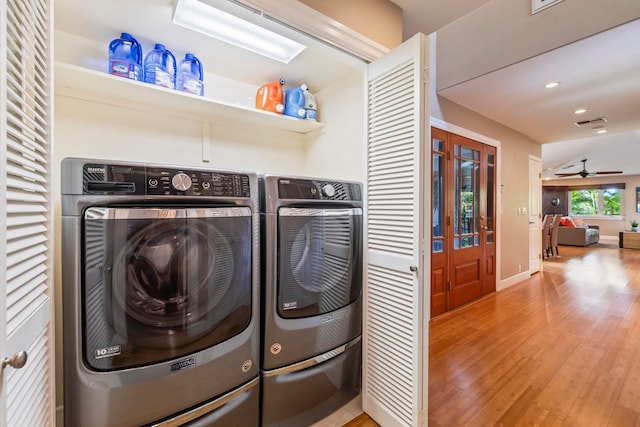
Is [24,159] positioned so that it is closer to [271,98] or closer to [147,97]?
[147,97]

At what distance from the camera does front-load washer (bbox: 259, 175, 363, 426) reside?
4.56ft

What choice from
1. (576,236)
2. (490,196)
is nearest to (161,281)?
(490,196)

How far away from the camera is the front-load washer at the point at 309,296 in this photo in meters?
1.39

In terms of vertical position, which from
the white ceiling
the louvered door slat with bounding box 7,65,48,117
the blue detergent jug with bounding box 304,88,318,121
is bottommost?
the louvered door slat with bounding box 7,65,48,117

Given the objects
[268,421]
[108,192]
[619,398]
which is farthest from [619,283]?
[108,192]

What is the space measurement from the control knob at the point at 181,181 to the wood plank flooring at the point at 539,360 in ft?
4.99

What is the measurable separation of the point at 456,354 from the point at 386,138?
193cm

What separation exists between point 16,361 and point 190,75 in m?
1.62

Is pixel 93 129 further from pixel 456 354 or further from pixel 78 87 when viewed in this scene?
pixel 456 354

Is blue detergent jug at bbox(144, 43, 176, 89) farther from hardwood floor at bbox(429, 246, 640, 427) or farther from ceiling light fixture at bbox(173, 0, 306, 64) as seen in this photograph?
hardwood floor at bbox(429, 246, 640, 427)

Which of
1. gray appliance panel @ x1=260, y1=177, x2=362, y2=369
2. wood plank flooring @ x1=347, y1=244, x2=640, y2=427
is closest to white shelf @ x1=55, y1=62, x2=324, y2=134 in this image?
gray appliance panel @ x1=260, y1=177, x2=362, y2=369

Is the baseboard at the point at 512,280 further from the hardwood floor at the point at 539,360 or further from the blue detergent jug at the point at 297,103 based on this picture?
the blue detergent jug at the point at 297,103

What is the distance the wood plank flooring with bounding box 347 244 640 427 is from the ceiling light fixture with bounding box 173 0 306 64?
2.20 m

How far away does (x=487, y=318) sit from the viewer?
3.12m
